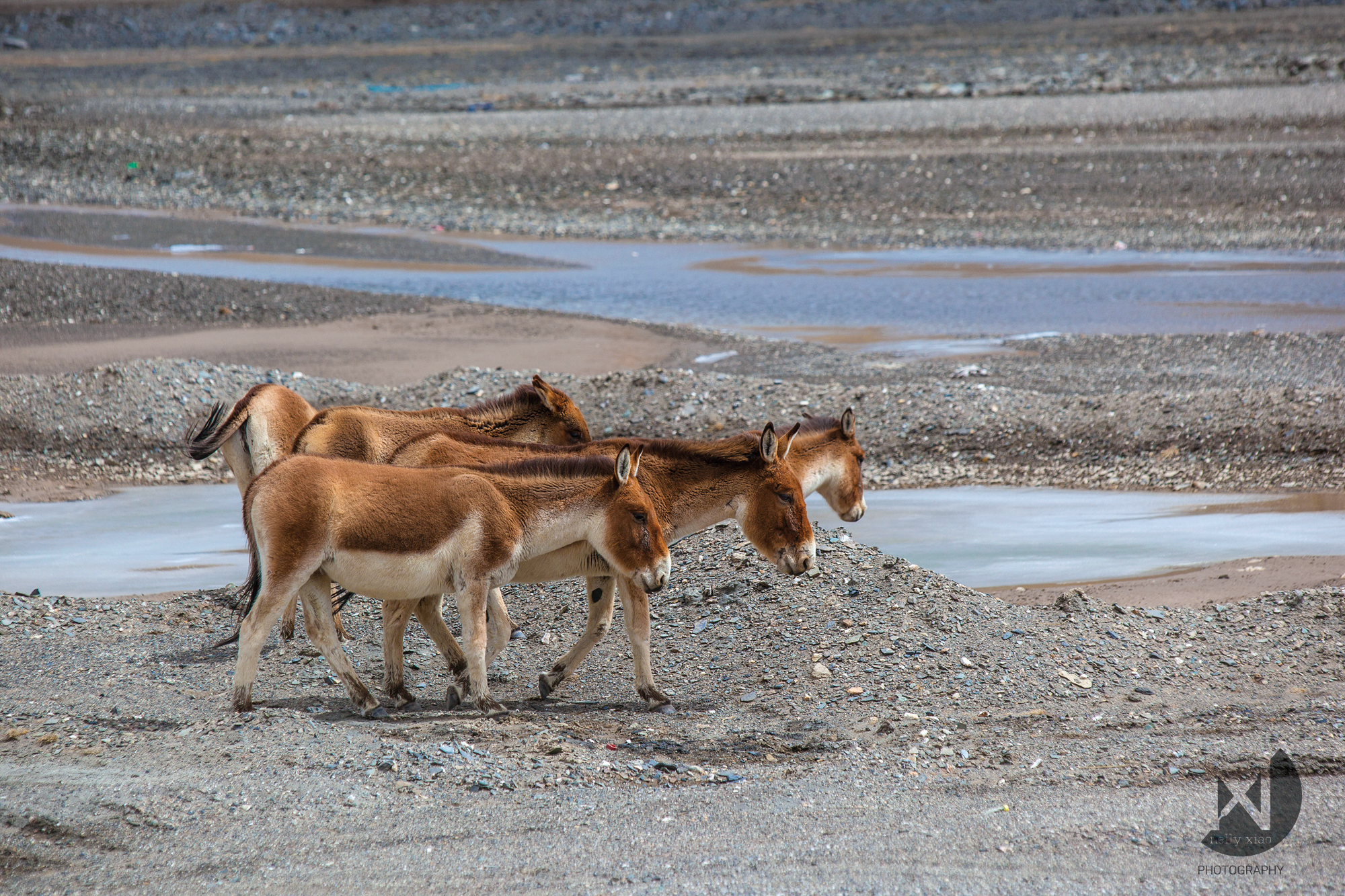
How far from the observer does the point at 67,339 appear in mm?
18969

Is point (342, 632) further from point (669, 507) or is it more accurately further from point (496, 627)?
point (669, 507)

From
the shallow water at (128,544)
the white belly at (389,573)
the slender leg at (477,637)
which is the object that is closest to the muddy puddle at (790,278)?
the shallow water at (128,544)

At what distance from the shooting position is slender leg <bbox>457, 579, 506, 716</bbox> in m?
7.65

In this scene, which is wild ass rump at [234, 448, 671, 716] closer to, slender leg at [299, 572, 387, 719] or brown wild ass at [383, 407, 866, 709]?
slender leg at [299, 572, 387, 719]

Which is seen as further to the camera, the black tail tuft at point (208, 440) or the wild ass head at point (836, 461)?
the wild ass head at point (836, 461)

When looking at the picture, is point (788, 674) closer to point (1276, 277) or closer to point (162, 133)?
point (1276, 277)

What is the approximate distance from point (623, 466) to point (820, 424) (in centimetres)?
252

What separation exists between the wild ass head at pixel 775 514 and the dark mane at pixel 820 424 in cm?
108

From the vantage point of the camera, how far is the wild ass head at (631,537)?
7.82 meters

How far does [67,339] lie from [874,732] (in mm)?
15511

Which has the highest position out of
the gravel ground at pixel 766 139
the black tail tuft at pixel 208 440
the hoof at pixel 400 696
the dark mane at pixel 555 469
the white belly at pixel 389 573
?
the gravel ground at pixel 766 139

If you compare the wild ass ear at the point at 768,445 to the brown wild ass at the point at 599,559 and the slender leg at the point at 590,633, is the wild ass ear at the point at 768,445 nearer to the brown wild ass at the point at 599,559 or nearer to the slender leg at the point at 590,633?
the brown wild ass at the point at 599,559

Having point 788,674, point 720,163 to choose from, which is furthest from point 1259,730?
point 720,163

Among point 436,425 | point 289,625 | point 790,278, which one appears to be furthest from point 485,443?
point 790,278
